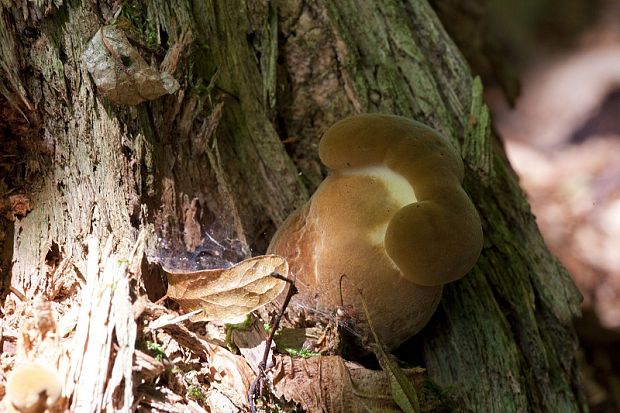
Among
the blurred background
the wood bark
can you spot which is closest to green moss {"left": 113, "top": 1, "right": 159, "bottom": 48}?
the wood bark

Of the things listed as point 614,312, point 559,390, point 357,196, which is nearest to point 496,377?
point 559,390

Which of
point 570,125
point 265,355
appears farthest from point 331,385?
point 570,125

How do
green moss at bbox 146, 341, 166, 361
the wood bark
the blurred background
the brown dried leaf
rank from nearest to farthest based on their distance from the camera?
green moss at bbox 146, 341, 166, 361 < the brown dried leaf < the wood bark < the blurred background

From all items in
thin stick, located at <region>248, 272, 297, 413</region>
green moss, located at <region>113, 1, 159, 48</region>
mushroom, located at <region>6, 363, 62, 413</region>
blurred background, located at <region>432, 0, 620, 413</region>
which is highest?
green moss, located at <region>113, 1, 159, 48</region>

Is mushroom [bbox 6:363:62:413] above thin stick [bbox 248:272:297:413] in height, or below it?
above

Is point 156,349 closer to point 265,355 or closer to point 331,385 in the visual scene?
point 265,355

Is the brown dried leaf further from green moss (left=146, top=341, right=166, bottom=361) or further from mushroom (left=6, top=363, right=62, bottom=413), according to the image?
mushroom (left=6, top=363, right=62, bottom=413)

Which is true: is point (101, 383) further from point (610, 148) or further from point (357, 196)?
point (610, 148)

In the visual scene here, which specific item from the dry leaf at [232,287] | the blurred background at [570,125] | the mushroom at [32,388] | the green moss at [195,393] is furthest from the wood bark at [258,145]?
the blurred background at [570,125]
